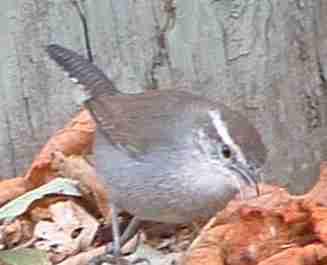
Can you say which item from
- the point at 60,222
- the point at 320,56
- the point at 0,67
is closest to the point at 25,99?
the point at 0,67

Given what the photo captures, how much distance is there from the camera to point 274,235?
5.00m

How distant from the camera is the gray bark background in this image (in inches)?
221

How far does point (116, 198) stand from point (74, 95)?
68cm

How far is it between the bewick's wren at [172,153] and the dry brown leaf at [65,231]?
0.40ft

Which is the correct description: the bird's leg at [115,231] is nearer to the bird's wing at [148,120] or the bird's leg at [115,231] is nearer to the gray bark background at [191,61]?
the bird's wing at [148,120]

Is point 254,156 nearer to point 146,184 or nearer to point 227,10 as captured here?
point 146,184

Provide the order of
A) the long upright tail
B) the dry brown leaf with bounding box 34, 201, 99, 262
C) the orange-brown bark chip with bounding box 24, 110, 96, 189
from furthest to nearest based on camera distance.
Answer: the orange-brown bark chip with bounding box 24, 110, 96, 189 < the long upright tail < the dry brown leaf with bounding box 34, 201, 99, 262

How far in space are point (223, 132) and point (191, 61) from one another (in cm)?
72

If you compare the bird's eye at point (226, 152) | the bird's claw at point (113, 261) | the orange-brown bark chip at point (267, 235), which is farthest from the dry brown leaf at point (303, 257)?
the bird's claw at point (113, 261)

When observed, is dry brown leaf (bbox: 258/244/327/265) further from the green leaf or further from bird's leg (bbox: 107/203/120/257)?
the green leaf

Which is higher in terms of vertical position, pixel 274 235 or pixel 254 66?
pixel 254 66

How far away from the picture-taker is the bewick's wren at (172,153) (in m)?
4.96

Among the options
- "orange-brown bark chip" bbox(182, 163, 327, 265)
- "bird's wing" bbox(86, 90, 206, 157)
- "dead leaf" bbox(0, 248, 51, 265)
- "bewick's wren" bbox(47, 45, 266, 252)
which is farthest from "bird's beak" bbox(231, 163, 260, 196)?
"dead leaf" bbox(0, 248, 51, 265)

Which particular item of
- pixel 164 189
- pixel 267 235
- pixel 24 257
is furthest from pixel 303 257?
pixel 24 257
